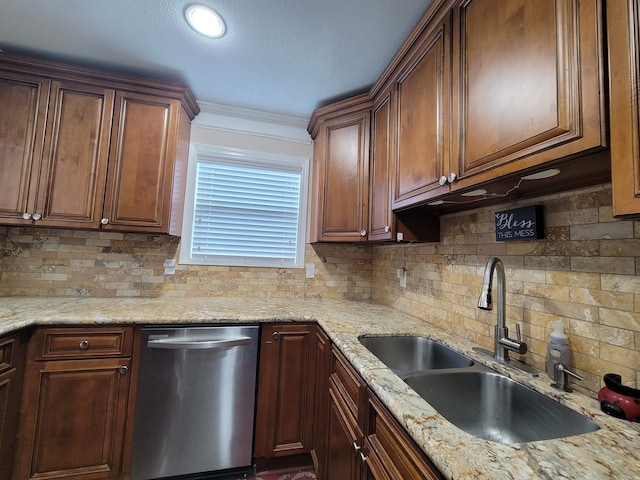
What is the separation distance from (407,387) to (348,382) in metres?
0.40

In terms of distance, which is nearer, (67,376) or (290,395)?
(67,376)

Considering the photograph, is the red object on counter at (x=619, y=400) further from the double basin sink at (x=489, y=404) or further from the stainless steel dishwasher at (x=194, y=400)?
Answer: the stainless steel dishwasher at (x=194, y=400)

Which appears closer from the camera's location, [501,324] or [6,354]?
[501,324]

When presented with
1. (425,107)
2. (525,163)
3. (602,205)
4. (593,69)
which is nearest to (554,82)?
(593,69)

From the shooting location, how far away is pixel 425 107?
1.36 meters

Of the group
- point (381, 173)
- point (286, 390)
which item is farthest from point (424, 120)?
point (286, 390)

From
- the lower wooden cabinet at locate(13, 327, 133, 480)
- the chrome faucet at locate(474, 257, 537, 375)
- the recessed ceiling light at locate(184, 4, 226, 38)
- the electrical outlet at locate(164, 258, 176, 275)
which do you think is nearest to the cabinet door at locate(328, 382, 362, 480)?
the chrome faucet at locate(474, 257, 537, 375)

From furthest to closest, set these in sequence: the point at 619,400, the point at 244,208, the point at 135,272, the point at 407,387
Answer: the point at 244,208, the point at 135,272, the point at 407,387, the point at 619,400

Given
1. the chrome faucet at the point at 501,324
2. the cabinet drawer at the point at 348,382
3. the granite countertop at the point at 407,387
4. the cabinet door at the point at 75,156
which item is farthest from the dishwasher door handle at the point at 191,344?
the chrome faucet at the point at 501,324

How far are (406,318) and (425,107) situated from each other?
1236 millimetres

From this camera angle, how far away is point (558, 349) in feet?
3.11

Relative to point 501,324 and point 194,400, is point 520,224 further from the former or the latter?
point 194,400

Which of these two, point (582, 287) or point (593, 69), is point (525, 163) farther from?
point (582, 287)

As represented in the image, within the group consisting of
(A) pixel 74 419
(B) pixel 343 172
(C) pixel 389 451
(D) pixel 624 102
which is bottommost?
(A) pixel 74 419
